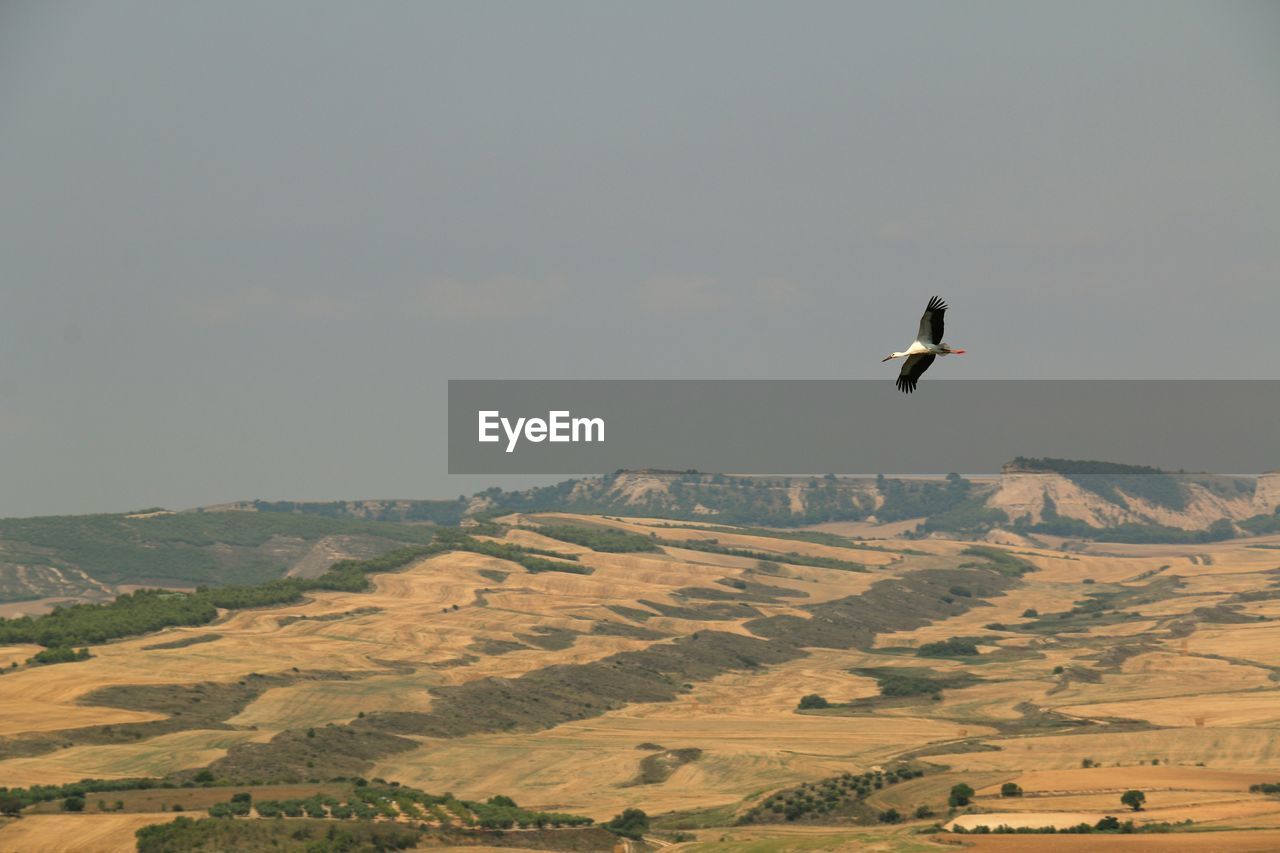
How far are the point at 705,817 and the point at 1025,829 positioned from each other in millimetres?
24066

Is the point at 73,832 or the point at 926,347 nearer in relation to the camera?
the point at 926,347

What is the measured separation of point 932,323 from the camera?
177 ft

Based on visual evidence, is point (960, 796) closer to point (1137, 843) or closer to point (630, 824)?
point (1137, 843)

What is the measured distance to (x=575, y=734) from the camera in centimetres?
16575

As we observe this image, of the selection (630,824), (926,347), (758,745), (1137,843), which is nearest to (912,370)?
(926,347)

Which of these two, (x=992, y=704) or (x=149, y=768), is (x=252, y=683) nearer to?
(x=149, y=768)

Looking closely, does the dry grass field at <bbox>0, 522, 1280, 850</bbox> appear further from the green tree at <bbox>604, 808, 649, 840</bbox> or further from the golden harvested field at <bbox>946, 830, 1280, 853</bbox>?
the green tree at <bbox>604, 808, 649, 840</bbox>

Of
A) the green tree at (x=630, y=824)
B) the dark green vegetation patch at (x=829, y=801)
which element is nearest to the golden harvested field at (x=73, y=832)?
the green tree at (x=630, y=824)

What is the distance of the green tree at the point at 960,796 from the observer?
387 feet

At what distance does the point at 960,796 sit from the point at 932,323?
72.6 m

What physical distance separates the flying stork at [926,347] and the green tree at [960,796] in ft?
229

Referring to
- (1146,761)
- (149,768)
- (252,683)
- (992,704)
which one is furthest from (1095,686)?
(149,768)

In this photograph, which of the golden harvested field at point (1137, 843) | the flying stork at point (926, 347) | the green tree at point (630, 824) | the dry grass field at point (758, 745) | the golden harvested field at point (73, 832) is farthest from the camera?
the green tree at point (630, 824)

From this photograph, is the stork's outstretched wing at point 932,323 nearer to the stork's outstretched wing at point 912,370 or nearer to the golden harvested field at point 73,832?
the stork's outstretched wing at point 912,370
